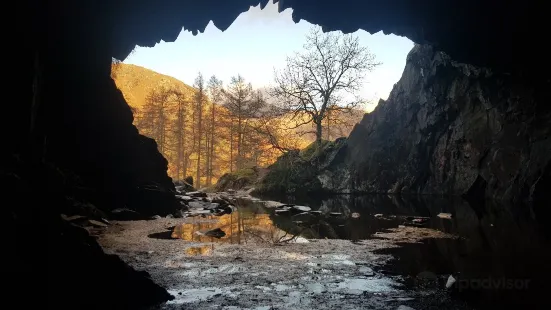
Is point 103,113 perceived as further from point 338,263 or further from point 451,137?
point 451,137

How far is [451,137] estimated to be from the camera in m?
27.7

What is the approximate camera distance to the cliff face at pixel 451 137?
18964 mm

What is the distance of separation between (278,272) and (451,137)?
2521cm

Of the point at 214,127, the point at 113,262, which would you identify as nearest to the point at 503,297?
the point at 113,262

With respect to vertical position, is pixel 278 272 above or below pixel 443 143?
below

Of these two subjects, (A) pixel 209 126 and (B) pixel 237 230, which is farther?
(A) pixel 209 126

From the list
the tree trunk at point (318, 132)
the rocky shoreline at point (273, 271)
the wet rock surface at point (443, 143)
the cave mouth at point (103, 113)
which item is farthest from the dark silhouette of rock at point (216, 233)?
the tree trunk at point (318, 132)

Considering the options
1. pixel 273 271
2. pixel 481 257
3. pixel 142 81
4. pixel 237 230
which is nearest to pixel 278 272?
pixel 273 271

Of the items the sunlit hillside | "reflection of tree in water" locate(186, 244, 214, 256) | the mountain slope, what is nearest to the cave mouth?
"reflection of tree in water" locate(186, 244, 214, 256)

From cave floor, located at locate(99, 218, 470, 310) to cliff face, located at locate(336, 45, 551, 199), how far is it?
12.5 m

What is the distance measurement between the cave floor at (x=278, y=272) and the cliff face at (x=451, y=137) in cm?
1246

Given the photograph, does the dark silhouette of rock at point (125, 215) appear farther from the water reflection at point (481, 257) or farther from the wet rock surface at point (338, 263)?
the water reflection at point (481, 257)

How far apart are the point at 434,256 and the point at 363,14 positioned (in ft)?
28.3

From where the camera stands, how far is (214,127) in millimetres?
52281
